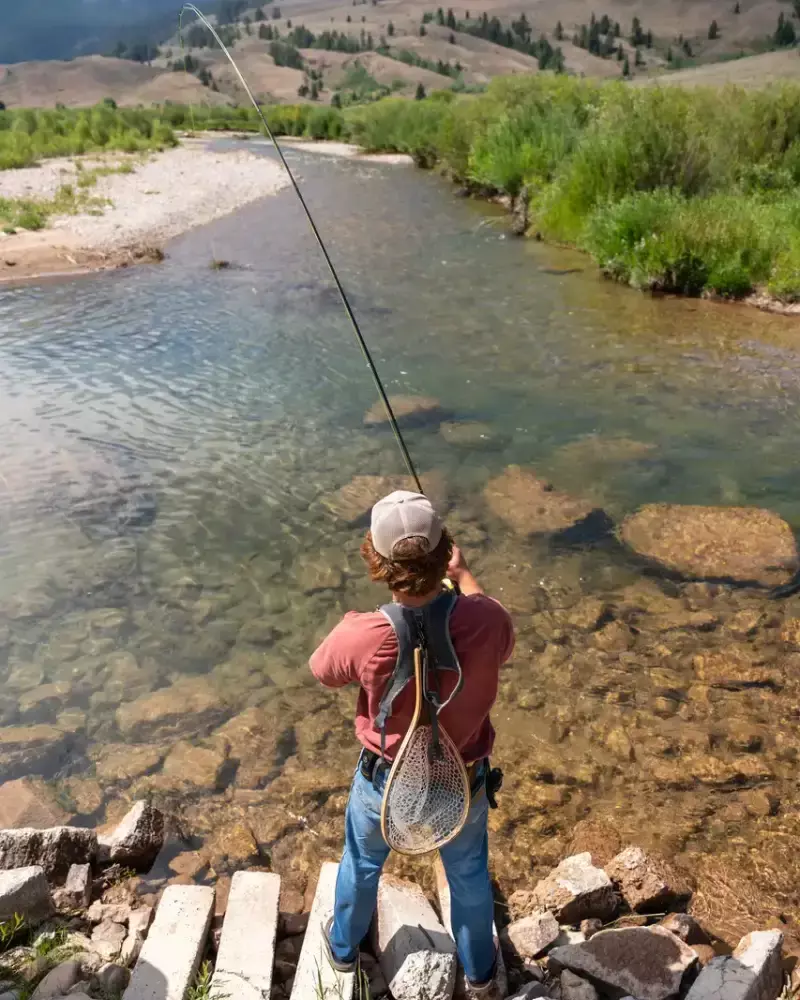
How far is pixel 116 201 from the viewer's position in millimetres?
20250

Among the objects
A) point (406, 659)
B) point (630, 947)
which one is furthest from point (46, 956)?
point (630, 947)

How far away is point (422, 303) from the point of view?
12.2m

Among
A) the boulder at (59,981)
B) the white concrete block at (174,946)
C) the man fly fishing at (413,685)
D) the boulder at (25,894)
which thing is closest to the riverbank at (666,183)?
the man fly fishing at (413,685)

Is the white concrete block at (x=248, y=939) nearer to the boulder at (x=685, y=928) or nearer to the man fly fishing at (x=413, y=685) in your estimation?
the man fly fishing at (x=413, y=685)

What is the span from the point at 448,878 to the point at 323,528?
3992 millimetres

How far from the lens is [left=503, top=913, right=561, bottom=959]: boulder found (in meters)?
2.86

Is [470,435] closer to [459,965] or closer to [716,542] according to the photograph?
[716,542]

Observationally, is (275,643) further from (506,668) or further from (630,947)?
(630,947)

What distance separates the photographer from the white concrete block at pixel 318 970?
260 centimetres

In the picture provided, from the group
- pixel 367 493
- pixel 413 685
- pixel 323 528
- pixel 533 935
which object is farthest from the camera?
pixel 367 493

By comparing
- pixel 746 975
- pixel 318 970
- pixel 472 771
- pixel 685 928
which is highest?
pixel 472 771

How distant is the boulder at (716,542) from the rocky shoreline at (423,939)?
105 inches

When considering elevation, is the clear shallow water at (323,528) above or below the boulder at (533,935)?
below

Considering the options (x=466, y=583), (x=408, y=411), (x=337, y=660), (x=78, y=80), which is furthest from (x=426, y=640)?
(x=78, y=80)
